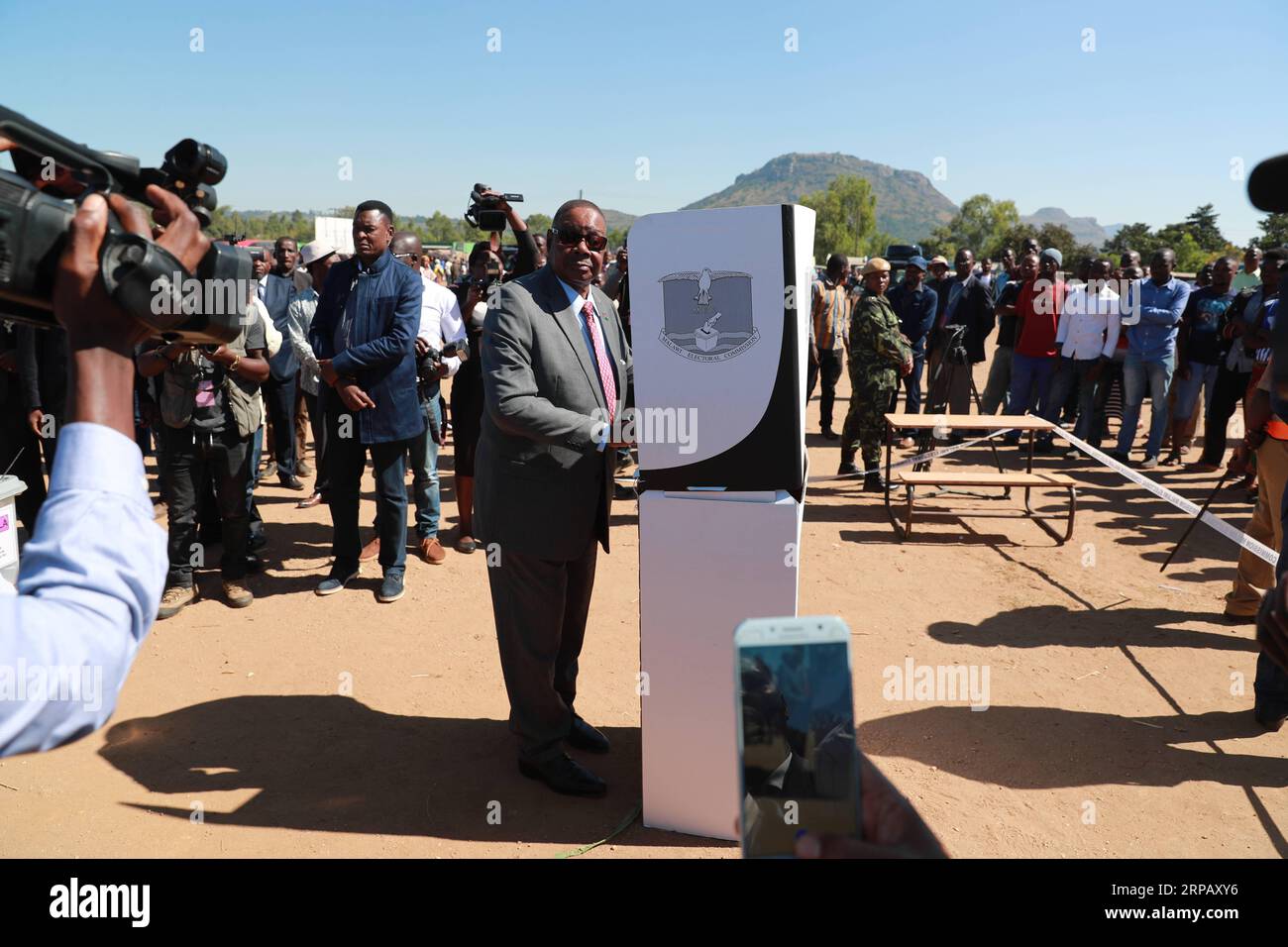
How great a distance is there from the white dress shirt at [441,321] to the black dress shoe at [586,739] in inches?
130

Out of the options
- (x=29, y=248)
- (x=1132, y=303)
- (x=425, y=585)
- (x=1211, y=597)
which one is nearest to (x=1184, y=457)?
(x=1132, y=303)

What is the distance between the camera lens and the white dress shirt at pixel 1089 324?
9.71 m

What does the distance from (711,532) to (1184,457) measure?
374 inches

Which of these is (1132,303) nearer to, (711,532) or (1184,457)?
(1184,457)

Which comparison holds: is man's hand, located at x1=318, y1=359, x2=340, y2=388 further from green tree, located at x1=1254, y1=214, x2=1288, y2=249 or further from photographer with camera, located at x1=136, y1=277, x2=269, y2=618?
green tree, located at x1=1254, y1=214, x2=1288, y2=249

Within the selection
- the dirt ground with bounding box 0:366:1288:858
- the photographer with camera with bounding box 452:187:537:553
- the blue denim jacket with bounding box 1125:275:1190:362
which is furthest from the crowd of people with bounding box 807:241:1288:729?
the photographer with camera with bounding box 452:187:537:553

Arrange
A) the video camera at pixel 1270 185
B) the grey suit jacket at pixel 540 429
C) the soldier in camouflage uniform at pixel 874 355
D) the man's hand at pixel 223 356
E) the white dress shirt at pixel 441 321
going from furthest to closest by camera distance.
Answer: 1. the soldier in camouflage uniform at pixel 874 355
2. the white dress shirt at pixel 441 321
3. the man's hand at pixel 223 356
4. the grey suit jacket at pixel 540 429
5. the video camera at pixel 1270 185

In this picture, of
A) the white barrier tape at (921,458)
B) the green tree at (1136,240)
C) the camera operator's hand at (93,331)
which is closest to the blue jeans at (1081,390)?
the white barrier tape at (921,458)

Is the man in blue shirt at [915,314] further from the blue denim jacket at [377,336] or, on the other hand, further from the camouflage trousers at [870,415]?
the blue denim jacket at [377,336]

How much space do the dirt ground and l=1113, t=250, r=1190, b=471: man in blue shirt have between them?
3.44 metres

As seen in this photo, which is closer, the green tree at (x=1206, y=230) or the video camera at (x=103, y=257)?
the video camera at (x=103, y=257)

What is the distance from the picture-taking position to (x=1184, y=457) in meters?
10.2

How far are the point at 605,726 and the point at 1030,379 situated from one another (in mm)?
8308

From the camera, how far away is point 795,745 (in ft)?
3.98
